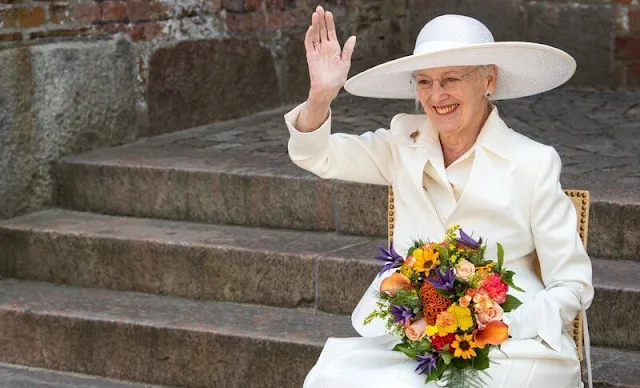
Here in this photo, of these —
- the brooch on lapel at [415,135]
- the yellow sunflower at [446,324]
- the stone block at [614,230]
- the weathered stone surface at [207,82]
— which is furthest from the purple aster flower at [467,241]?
the weathered stone surface at [207,82]

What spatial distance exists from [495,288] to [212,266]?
2.23 m

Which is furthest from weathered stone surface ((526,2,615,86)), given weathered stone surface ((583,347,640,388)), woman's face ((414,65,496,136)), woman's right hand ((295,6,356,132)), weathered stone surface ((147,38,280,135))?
woman's right hand ((295,6,356,132))

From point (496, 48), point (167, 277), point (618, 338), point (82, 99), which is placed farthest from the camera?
point (82, 99)

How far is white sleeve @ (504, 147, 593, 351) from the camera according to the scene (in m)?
3.64

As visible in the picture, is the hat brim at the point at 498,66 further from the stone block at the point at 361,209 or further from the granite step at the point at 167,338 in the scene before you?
the stone block at the point at 361,209

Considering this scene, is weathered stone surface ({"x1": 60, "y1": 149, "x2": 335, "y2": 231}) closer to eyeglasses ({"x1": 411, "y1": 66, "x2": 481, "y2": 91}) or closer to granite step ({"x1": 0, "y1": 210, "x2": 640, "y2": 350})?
granite step ({"x1": 0, "y1": 210, "x2": 640, "y2": 350})

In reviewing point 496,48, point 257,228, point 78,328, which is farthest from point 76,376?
point 496,48

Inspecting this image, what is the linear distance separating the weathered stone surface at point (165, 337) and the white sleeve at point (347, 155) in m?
1.00

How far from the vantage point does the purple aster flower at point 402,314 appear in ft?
11.5

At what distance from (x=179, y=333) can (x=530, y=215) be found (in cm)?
180

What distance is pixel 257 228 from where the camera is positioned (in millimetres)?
5836

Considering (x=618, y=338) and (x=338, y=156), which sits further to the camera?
(x=618, y=338)

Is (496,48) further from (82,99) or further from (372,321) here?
(82,99)

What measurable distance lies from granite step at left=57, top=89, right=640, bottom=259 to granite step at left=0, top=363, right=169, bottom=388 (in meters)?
0.96
